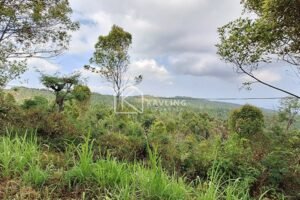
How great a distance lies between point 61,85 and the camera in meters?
8.48

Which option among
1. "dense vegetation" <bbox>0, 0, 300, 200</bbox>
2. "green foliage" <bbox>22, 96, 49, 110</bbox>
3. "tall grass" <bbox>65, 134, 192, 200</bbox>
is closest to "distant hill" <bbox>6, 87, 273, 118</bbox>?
"dense vegetation" <bbox>0, 0, 300, 200</bbox>

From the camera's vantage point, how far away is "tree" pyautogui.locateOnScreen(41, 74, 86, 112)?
828 centimetres

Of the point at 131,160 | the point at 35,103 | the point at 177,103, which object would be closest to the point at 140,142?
the point at 131,160

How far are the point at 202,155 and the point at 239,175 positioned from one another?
83cm

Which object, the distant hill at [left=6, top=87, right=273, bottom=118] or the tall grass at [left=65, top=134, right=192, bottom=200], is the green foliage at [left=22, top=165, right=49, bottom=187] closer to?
the tall grass at [left=65, top=134, right=192, bottom=200]

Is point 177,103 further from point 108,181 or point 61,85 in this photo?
point 108,181

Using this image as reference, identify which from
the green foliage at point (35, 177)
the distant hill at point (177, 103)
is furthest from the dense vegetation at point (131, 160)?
the distant hill at point (177, 103)

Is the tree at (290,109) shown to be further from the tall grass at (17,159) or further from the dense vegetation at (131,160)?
the tall grass at (17,159)

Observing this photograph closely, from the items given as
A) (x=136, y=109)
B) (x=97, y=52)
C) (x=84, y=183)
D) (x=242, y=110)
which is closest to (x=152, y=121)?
(x=136, y=109)

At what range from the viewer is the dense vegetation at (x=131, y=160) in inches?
105

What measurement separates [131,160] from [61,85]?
3.70 meters

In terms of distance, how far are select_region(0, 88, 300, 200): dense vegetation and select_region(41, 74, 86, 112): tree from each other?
0.23 meters

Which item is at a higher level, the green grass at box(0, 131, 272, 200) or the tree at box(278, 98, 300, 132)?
the tree at box(278, 98, 300, 132)

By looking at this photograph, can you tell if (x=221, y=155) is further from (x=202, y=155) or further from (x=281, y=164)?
(x=281, y=164)
